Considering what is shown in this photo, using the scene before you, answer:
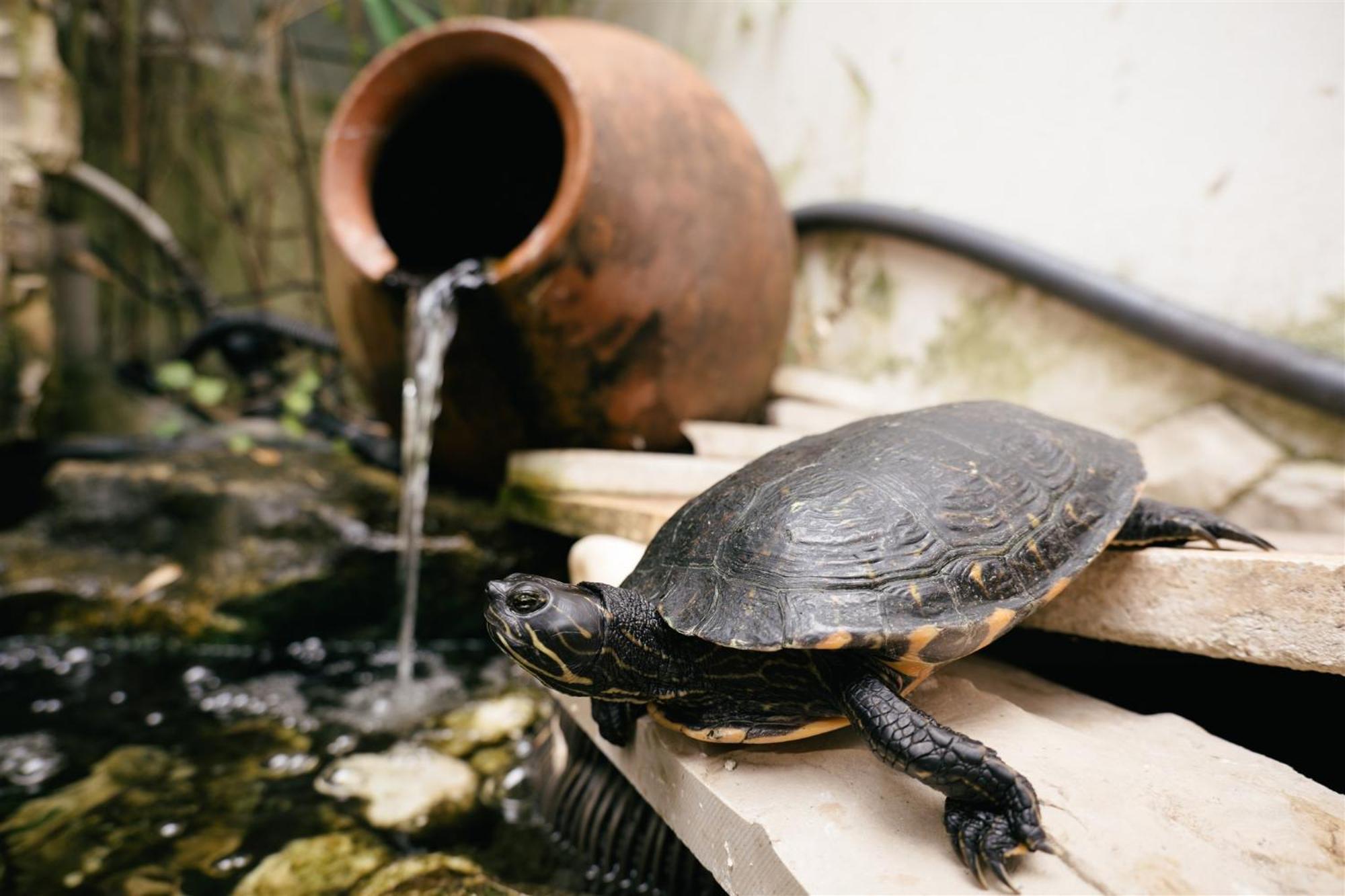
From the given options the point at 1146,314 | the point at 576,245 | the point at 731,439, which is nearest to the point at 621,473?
the point at 731,439

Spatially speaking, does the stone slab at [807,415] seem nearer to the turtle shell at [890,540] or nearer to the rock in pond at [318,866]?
the turtle shell at [890,540]

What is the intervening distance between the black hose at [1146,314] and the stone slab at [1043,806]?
3.58ft

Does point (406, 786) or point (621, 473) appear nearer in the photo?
point (406, 786)

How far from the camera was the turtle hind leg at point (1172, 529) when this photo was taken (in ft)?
4.74

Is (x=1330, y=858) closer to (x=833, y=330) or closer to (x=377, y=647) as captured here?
(x=377, y=647)

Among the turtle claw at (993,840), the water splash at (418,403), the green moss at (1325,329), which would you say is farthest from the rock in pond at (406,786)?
the green moss at (1325,329)

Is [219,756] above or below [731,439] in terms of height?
below

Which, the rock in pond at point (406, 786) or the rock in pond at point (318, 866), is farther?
the rock in pond at point (406, 786)

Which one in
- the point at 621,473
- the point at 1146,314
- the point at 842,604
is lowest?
the point at 621,473

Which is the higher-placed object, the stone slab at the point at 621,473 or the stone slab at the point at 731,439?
the stone slab at the point at 731,439

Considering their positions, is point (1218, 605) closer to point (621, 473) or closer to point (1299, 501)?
point (1299, 501)

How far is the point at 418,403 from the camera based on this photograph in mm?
2297

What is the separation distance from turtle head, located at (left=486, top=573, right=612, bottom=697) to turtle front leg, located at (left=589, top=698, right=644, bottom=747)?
21cm

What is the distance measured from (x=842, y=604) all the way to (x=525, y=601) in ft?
1.51
